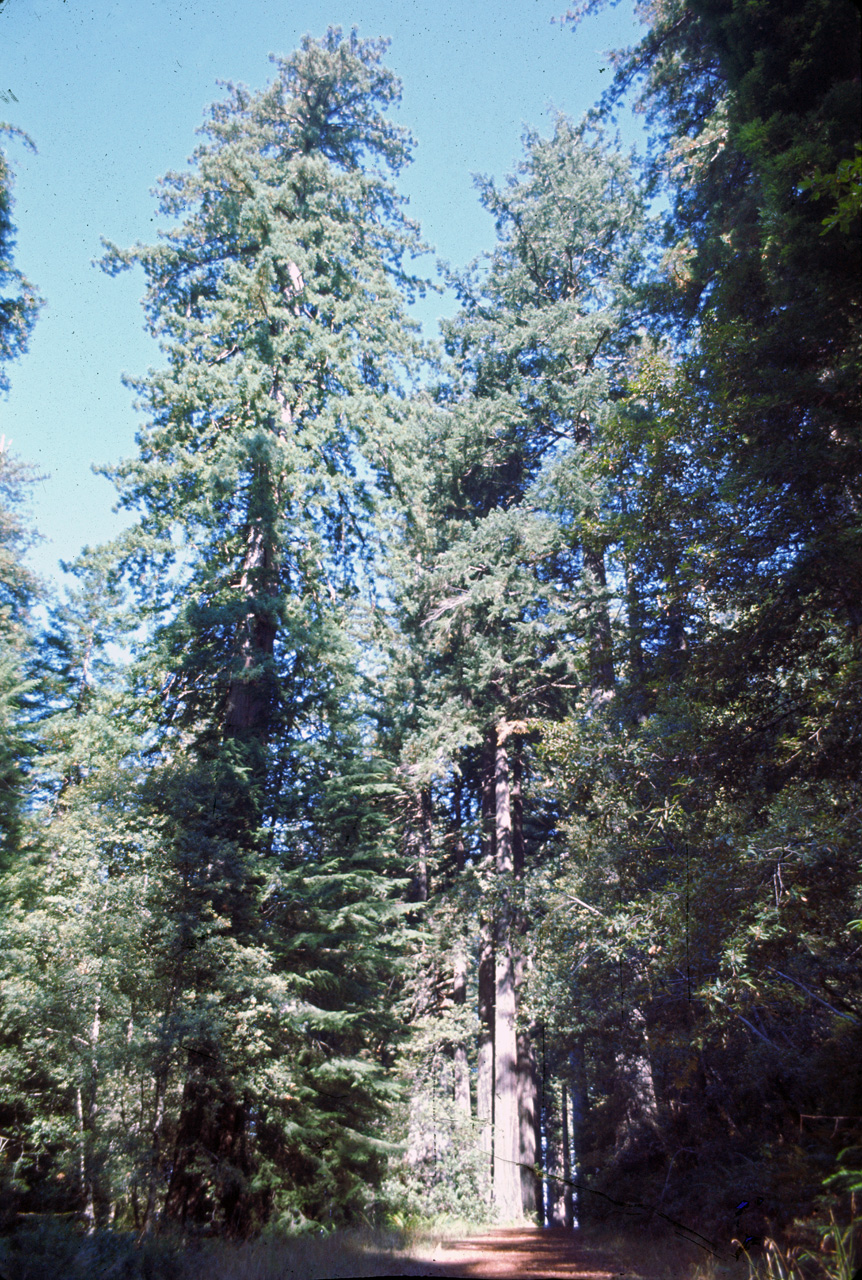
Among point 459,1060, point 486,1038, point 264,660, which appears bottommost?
point 459,1060

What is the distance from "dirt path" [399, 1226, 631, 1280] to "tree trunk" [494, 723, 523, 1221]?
3153 mm

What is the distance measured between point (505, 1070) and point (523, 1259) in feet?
23.7

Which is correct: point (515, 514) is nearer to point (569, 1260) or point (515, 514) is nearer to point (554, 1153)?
point (569, 1260)

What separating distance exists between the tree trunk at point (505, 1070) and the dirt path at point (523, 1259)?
315cm

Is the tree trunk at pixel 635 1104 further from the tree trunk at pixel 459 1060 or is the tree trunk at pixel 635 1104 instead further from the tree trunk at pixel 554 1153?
the tree trunk at pixel 554 1153

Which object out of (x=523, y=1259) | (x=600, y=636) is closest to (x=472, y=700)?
(x=600, y=636)

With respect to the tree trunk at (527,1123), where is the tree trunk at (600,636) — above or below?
above

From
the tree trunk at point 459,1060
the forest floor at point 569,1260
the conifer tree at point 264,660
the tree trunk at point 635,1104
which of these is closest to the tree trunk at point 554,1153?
the tree trunk at point 459,1060

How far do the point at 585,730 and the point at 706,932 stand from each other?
3306 mm

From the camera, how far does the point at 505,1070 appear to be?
13281 millimetres

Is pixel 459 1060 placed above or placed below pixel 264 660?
below

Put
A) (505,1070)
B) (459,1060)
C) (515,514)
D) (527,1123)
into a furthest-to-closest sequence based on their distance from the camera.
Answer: (459,1060) < (515,514) < (505,1070) < (527,1123)

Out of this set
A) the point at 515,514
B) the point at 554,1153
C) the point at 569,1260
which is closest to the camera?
the point at 569,1260

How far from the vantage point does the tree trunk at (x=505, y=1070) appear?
12.1 meters
